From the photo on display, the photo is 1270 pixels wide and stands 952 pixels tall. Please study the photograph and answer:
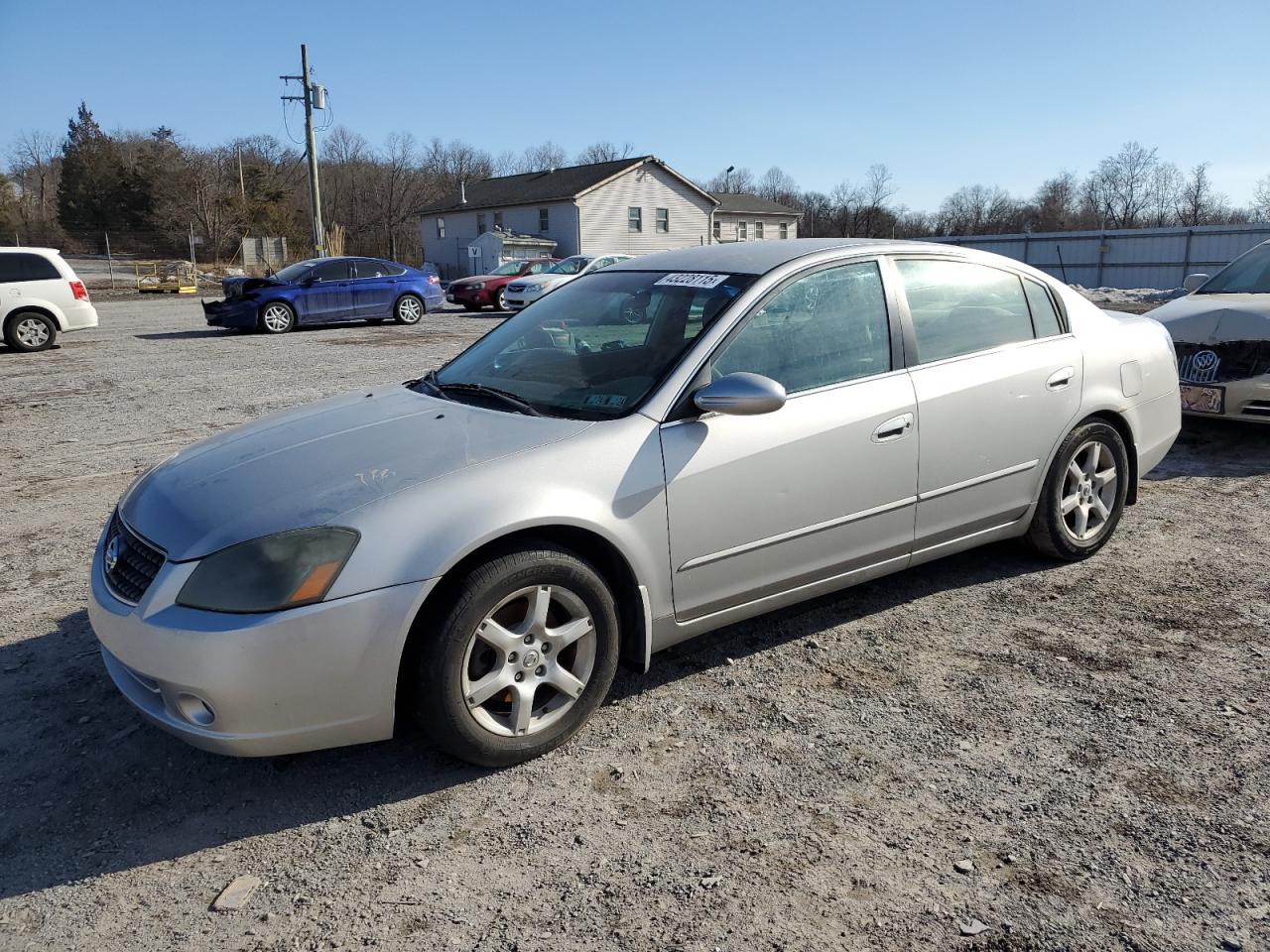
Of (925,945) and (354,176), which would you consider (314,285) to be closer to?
(925,945)

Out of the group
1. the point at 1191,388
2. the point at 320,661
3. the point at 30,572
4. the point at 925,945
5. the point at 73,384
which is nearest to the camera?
the point at 925,945

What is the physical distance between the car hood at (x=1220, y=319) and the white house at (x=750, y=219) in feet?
179

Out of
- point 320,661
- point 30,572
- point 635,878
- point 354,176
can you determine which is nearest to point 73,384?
point 30,572

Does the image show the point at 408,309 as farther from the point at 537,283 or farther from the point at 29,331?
the point at 29,331

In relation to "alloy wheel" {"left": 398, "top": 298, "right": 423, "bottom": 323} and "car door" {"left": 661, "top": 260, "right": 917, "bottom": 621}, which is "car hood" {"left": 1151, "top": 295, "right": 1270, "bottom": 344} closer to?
"car door" {"left": 661, "top": 260, "right": 917, "bottom": 621}

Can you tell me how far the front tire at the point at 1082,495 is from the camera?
4.63m

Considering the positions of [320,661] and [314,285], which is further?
[314,285]

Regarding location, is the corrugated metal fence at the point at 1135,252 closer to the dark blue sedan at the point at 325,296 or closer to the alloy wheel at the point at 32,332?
the dark blue sedan at the point at 325,296

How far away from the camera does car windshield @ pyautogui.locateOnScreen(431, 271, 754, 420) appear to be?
11.8 feet

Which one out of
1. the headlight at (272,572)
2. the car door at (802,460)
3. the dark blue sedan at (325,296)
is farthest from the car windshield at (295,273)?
the headlight at (272,572)

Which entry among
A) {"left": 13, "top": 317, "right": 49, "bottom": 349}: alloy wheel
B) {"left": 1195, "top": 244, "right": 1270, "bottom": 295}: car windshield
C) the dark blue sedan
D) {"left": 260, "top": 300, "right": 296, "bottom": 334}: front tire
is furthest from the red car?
{"left": 1195, "top": 244, "right": 1270, "bottom": 295}: car windshield

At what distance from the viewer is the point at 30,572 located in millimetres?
5027

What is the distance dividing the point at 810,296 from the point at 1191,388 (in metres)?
4.90

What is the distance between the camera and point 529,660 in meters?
3.08
